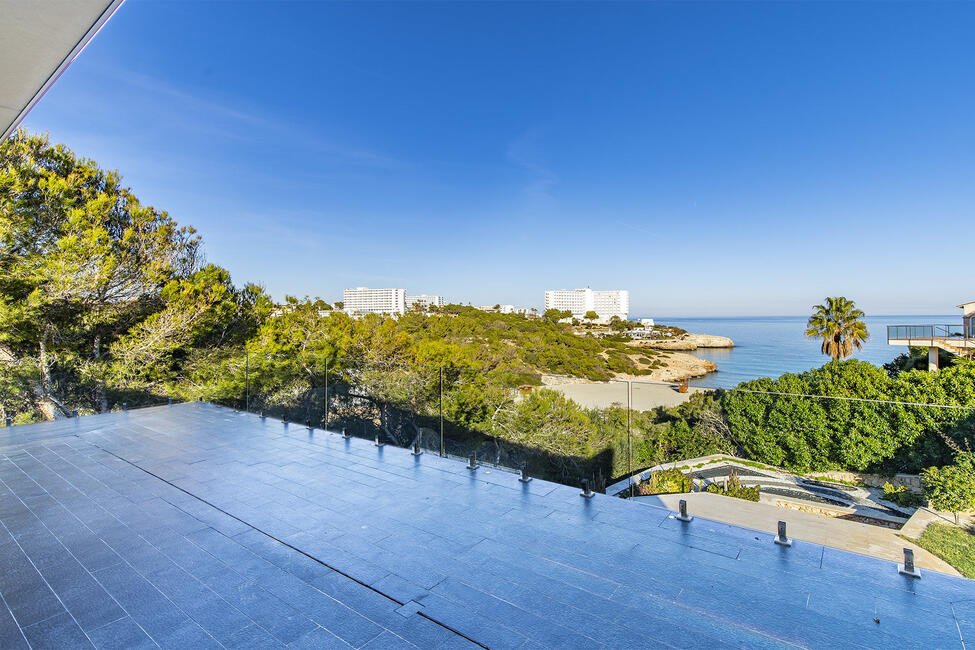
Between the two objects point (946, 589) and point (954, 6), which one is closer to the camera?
point (946, 589)

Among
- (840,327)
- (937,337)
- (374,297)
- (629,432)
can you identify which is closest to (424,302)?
(374,297)

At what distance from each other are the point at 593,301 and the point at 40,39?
6495 cm

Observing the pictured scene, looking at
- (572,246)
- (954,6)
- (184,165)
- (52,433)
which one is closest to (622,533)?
(52,433)

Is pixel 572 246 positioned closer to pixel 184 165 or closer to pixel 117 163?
pixel 184 165

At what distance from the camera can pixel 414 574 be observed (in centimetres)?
206

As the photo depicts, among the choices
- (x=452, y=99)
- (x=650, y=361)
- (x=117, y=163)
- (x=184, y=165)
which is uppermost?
(x=452, y=99)

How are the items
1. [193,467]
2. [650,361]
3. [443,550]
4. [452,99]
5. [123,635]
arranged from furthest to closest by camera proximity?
[650,361] → [452,99] → [193,467] → [443,550] → [123,635]

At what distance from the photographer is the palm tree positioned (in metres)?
19.3

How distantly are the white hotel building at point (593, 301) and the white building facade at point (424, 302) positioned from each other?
27476 millimetres

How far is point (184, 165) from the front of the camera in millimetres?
12008

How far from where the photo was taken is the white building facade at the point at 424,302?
102 ft

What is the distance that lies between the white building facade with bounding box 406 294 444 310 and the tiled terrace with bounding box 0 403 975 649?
1053 inches

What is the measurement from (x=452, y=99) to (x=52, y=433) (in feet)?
44.2

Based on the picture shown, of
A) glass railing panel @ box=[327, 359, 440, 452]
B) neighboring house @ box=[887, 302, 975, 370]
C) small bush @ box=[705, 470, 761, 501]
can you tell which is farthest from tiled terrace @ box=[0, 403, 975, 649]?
neighboring house @ box=[887, 302, 975, 370]
